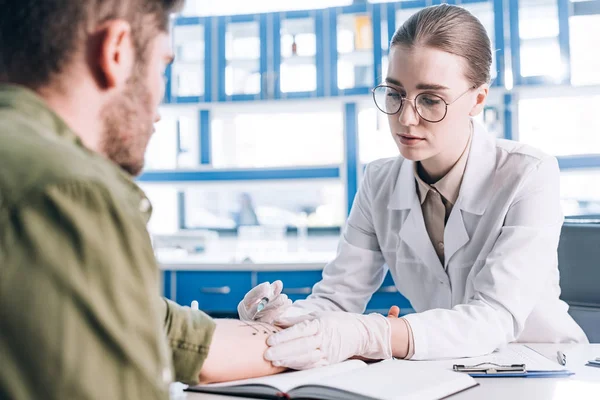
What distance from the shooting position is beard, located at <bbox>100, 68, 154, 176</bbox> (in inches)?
25.2

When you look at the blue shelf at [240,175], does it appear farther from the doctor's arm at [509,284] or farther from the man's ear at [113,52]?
the man's ear at [113,52]

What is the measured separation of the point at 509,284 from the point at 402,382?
502mm

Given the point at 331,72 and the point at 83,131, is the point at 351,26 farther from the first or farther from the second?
the point at 83,131

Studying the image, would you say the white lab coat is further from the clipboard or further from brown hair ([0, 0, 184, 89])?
brown hair ([0, 0, 184, 89])

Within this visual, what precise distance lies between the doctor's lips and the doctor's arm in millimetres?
273

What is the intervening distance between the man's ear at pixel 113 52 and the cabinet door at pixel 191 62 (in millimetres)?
3444

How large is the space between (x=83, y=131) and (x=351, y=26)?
347 cm

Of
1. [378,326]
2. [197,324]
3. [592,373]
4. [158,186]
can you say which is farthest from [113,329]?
[158,186]

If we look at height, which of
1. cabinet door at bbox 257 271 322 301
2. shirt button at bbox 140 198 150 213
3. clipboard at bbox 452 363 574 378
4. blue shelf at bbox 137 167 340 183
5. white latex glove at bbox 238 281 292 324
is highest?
blue shelf at bbox 137 167 340 183

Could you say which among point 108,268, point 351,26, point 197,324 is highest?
point 351,26

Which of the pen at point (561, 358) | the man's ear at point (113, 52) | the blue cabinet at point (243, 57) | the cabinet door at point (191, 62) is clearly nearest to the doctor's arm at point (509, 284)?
the pen at point (561, 358)

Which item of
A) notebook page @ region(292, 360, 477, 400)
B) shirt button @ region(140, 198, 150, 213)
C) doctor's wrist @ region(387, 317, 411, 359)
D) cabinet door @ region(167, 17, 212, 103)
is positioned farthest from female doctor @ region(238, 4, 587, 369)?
cabinet door @ region(167, 17, 212, 103)

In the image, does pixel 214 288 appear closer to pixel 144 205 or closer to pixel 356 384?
pixel 356 384

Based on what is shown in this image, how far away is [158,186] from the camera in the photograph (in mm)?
4184
